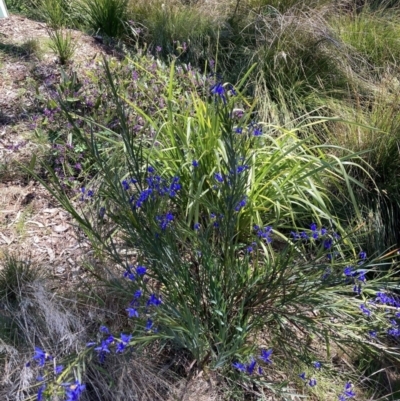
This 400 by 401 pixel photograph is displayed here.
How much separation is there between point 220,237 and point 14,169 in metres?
1.49

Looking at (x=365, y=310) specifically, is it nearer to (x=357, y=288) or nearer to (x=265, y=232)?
(x=357, y=288)

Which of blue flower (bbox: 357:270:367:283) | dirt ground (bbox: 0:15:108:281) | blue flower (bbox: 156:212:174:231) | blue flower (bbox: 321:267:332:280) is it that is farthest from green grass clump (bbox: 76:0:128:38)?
blue flower (bbox: 357:270:367:283)

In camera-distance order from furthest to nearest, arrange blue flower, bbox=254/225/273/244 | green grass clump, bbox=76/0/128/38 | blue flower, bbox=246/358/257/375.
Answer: green grass clump, bbox=76/0/128/38, blue flower, bbox=254/225/273/244, blue flower, bbox=246/358/257/375

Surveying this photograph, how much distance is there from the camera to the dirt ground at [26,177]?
253 centimetres

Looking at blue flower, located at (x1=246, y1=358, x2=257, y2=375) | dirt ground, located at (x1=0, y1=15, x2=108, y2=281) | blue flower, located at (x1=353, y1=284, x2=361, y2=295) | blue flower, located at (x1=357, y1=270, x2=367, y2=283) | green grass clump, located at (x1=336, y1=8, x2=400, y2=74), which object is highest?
green grass clump, located at (x1=336, y1=8, x2=400, y2=74)

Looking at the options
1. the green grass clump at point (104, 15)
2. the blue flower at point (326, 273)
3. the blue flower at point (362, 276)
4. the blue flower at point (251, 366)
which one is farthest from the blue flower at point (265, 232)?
the green grass clump at point (104, 15)

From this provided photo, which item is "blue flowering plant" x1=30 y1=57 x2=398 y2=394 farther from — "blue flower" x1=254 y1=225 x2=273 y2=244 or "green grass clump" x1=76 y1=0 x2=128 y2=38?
"green grass clump" x1=76 y1=0 x2=128 y2=38

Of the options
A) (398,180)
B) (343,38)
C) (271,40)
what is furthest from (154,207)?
(343,38)

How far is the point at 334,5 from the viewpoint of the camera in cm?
424

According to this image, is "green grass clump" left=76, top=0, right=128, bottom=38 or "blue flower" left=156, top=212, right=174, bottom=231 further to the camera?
"green grass clump" left=76, top=0, right=128, bottom=38

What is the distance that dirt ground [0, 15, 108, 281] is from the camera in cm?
253

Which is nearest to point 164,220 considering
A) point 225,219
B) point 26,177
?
point 225,219

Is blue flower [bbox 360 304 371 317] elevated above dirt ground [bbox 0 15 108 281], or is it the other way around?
blue flower [bbox 360 304 371 317]

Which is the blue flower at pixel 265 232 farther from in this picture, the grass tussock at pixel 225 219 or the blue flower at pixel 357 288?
the blue flower at pixel 357 288
